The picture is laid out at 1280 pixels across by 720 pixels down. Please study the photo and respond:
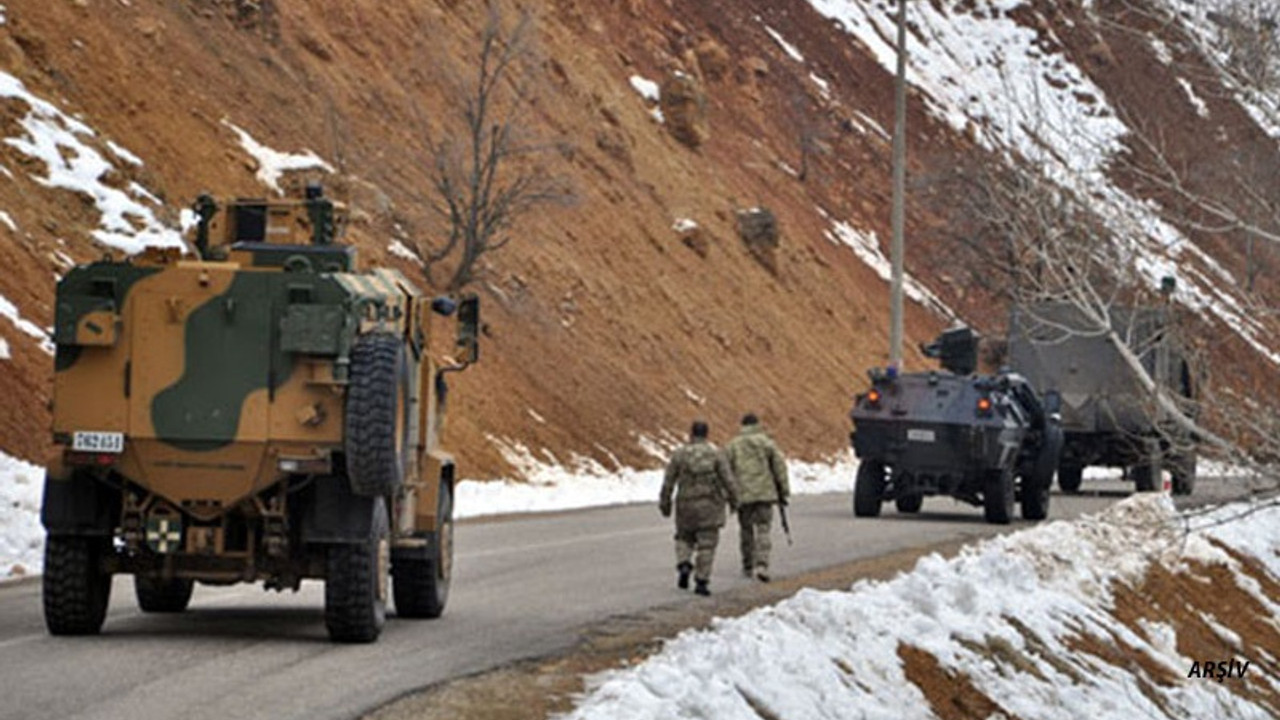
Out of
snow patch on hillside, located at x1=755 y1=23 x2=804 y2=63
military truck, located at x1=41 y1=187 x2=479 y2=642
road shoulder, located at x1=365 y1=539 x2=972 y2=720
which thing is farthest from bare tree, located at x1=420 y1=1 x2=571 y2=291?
military truck, located at x1=41 y1=187 x2=479 y2=642

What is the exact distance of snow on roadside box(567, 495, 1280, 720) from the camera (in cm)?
1284

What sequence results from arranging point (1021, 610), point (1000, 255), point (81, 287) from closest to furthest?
1. point (81, 287)
2. point (1021, 610)
3. point (1000, 255)

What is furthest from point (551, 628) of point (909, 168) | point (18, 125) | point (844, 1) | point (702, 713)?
point (844, 1)

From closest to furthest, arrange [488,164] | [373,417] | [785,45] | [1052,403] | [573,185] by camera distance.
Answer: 1. [373,417]
2. [1052,403]
3. [488,164]
4. [573,185]
5. [785,45]

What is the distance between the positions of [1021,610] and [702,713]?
795 cm

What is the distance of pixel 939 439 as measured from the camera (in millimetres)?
31750

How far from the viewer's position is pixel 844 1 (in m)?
86.6

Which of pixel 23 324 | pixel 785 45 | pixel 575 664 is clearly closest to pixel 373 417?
pixel 575 664

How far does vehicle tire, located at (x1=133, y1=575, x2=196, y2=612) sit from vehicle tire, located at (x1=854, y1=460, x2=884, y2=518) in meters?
15.9

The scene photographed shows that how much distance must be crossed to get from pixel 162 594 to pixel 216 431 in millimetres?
2611

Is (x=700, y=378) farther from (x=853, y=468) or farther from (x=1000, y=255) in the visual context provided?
(x=1000, y=255)

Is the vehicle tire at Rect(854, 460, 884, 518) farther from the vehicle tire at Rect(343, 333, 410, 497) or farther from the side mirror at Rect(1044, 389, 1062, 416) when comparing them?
the vehicle tire at Rect(343, 333, 410, 497)

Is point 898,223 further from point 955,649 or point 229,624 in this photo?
point 229,624

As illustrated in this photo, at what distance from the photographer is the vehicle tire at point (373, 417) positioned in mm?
15336
